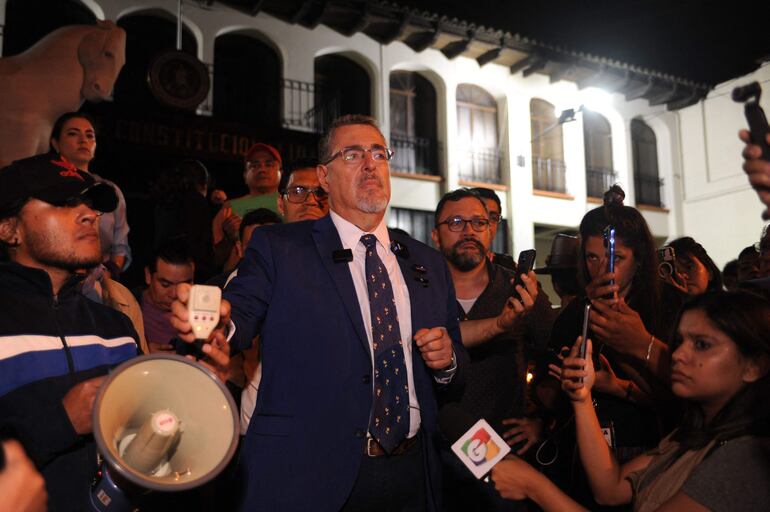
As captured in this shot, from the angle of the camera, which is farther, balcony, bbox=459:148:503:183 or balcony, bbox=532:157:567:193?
balcony, bbox=532:157:567:193

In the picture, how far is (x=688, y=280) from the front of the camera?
16.9ft

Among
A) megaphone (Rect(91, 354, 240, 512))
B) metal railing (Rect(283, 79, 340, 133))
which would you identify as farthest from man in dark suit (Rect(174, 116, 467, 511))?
metal railing (Rect(283, 79, 340, 133))

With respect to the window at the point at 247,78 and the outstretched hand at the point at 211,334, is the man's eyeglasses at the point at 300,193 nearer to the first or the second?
the outstretched hand at the point at 211,334

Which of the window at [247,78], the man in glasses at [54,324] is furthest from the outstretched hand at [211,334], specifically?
the window at [247,78]

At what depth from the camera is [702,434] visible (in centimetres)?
259

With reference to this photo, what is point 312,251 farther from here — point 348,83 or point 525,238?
point 525,238

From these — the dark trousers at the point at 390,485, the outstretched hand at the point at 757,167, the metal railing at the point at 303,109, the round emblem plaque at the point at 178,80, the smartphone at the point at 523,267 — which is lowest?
the dark trousers at the point at 390,485

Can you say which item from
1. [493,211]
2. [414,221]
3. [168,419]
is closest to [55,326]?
[168,419]

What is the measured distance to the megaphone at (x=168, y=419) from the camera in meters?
1.93

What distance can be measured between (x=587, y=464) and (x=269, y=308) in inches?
57.4

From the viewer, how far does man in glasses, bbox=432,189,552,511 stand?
12.2 feet

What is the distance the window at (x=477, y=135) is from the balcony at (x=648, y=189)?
5.39 metres

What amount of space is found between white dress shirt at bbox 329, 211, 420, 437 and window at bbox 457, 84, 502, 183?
637 inches

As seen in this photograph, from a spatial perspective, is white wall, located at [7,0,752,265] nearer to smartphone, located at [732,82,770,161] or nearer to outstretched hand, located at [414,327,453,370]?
outstretched hand, located at [414,327,453,370]
